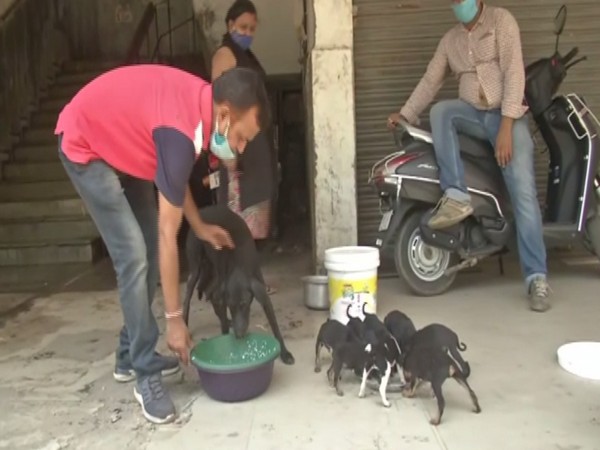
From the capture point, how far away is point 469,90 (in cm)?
401

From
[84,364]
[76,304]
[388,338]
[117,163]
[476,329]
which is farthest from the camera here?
[76,304]

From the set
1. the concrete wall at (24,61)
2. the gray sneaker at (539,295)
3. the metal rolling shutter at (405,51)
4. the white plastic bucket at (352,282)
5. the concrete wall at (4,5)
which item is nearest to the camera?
the white plastic bucket at (352,282)

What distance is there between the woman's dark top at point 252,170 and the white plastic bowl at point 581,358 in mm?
Answer: 1779

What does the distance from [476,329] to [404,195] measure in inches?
32.7

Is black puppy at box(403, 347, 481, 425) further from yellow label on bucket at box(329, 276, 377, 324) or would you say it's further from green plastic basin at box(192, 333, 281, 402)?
yellow label on bucket at box(329, 276, 377, 324)

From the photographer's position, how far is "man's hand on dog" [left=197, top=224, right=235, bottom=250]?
2848 mm

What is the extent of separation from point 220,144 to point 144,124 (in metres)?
0.27

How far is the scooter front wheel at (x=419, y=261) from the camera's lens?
4.11m

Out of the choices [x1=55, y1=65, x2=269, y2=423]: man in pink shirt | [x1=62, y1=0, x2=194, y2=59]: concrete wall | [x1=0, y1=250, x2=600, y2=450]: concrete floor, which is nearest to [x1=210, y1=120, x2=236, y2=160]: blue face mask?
[x1=55, y1=65, x2=269, y2=423]: man in pink shirt

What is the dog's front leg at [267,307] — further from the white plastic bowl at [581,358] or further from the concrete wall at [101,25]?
the concrete wall at [101,25]

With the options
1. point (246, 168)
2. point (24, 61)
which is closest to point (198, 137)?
point (246, 168)

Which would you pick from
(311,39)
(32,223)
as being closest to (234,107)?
(311,39)

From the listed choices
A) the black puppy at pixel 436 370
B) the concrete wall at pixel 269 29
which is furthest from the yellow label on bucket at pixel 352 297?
the concrete wall at pixel 269 29

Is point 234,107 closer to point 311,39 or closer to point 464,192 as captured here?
point 464,192
